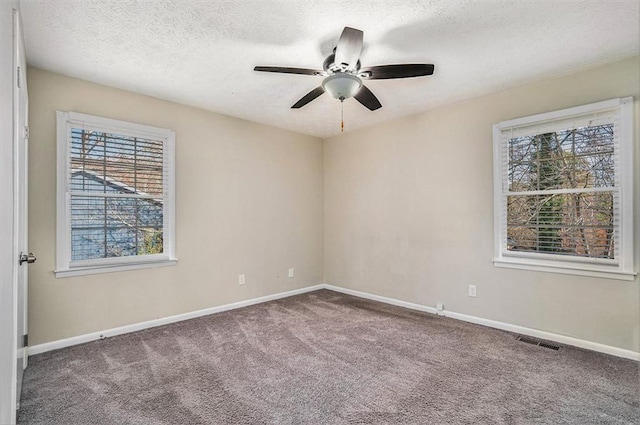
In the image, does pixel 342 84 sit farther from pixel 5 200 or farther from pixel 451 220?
pixel 451 220

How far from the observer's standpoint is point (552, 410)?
1.97 m

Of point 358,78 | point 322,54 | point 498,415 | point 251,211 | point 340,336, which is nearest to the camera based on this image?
point 498,415

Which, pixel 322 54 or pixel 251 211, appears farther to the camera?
pixel 251 211

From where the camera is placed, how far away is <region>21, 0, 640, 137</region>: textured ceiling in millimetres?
2023

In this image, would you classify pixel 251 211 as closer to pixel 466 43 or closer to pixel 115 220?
pixel 115 220

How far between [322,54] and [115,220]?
8.27 ft

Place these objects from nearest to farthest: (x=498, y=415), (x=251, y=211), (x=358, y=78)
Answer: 1. (x=498, y=415)
2. (x=358, y=78)
3. (x=251, y=211)

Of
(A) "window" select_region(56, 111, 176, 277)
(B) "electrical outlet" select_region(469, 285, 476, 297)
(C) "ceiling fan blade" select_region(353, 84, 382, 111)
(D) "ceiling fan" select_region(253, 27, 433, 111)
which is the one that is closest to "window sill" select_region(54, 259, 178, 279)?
(A) "window" select_region(56, 111, 176, 277)

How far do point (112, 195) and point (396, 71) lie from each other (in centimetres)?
282

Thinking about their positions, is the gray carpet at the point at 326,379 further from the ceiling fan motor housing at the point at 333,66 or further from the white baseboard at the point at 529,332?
the ceiling fan motor housing at the point at 333,66

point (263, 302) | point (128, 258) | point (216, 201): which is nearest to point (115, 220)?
point (128, 258)

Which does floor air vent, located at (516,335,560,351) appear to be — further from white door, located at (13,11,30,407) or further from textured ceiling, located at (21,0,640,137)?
white door, located at (13,11,30,407)

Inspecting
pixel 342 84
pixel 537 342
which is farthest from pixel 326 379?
pixel 342 84

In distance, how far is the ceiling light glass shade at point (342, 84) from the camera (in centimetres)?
231
